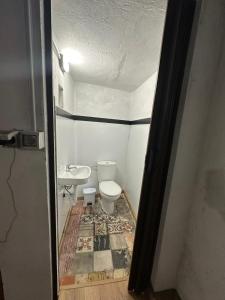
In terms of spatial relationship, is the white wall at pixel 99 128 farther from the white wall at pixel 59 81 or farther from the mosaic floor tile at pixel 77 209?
the white wall at pixel 59 81

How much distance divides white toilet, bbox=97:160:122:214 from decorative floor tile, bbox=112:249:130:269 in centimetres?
68

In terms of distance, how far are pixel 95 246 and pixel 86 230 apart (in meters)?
0.28

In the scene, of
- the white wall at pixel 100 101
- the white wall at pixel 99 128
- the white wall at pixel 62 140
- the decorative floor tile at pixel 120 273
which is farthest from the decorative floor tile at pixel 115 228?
the white wall at pixel 100 101

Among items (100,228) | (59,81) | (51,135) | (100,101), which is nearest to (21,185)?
(51,135)

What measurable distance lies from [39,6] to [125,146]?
2.36 metres

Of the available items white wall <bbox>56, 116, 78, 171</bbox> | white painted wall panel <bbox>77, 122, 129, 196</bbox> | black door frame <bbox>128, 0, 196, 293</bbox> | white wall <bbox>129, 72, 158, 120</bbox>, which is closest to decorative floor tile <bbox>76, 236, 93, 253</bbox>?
black door frame <bbox>128, 0, 196, 293</bbox>

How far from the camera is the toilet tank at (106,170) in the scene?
102 inches

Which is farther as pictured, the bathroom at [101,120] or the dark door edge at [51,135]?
the bathroom at [101,120]

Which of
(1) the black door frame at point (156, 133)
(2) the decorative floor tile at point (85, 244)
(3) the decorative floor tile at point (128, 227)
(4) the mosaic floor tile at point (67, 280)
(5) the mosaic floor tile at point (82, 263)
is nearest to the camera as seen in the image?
(1) the black door frame at point (156, 133)

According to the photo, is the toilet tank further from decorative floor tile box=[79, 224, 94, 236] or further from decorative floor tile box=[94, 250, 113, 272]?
decorative floor tile box=[94, 250, 113, 272]

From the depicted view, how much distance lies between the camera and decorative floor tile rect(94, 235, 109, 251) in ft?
5.32

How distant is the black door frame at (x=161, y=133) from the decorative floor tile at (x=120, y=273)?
144 millimetres

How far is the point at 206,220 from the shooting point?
90 centimetres

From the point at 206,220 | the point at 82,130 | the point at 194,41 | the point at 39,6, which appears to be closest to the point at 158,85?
the point at 194,41
